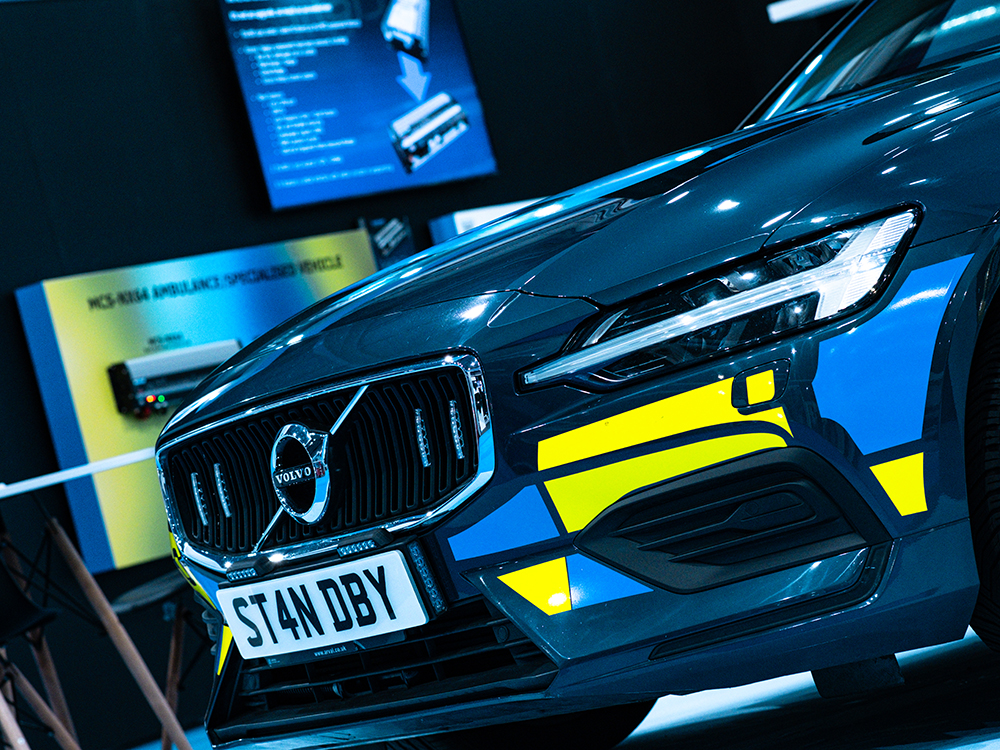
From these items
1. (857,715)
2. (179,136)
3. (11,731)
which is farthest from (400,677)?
(179,136)

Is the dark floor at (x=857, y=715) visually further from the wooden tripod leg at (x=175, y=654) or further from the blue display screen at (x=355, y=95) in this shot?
the blue display screen at (x=355, y=95)

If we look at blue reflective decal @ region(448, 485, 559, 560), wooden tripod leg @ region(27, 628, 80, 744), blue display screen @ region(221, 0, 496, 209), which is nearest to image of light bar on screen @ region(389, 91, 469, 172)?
blue display screen @ region(221, 0, 496, 209)

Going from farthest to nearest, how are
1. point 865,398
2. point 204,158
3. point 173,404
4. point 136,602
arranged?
point 204,158 < point 173,404 < point 136,602 < point 865,398

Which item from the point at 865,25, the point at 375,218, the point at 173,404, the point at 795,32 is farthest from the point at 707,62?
the point at 865,25

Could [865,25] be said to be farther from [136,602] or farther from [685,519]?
[136,602]

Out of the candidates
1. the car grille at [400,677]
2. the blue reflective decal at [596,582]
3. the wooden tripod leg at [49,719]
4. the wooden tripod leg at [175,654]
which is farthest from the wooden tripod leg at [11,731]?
the blue reflective decal at [596,582]

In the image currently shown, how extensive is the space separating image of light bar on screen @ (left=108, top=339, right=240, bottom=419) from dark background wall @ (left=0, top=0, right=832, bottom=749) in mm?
379

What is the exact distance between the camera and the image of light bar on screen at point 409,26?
23.2 ft

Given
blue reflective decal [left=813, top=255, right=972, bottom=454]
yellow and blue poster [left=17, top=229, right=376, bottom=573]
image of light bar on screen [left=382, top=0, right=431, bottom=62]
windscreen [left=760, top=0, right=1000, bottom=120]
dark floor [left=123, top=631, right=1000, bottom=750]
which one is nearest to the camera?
blue reflective decal [left=813, top=255, right=972, bottom=454]

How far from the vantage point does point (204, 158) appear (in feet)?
21.8

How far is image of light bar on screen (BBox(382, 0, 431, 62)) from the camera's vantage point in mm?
7082

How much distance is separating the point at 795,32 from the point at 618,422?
7.08 m

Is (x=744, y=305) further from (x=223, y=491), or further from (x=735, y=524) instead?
(x=223, y=491)

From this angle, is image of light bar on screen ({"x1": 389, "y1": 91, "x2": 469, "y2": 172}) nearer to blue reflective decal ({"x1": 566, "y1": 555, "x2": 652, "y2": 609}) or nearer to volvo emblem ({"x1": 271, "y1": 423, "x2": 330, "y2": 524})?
volvo emblem ({"x1": 271, "y1": 423, "x2": 330, "y2": 524})
